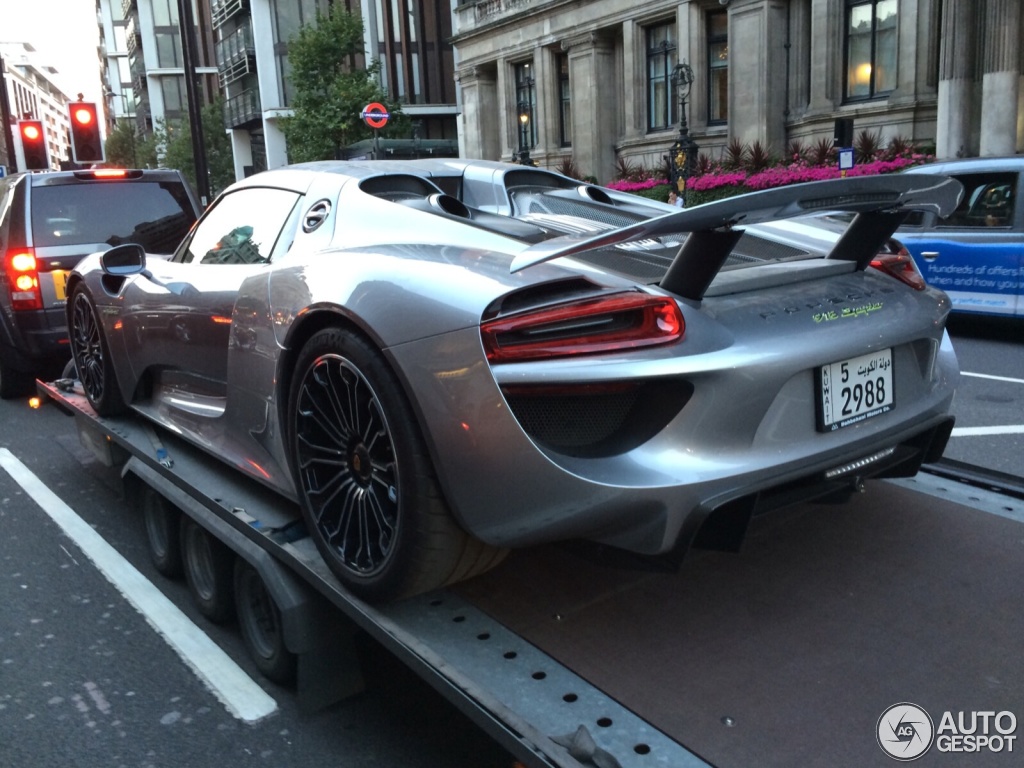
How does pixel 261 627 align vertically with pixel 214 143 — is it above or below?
below

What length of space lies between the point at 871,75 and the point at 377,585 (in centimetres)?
2433

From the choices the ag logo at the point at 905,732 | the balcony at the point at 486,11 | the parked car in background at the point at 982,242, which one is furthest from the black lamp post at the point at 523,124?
the ag logo at the point at 905,732

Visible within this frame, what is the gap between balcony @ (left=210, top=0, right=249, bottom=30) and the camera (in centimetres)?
5452

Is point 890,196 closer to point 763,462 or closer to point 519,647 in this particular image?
point 763,462

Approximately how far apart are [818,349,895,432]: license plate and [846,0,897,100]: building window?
2306 cm

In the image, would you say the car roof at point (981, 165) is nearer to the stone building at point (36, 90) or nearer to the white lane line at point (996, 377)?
the white lane line at point (996, 377)

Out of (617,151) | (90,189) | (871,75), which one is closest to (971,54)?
(871,75)

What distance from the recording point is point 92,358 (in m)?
4.83

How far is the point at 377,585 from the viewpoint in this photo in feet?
8.11

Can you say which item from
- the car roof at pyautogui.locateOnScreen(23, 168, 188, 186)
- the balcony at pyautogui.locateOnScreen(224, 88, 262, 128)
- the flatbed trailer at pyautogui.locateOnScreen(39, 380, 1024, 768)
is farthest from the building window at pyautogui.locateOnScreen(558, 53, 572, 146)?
the flatbed trailer at pyautogui.locateOnScreen(39, 380, 1024, 768)

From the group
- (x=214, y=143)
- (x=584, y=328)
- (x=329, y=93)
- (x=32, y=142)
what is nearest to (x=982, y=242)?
(x=584, y=328)

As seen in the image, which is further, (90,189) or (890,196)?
(90,189)

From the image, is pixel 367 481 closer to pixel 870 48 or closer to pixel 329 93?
pixel 870 48

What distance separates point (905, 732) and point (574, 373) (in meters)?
1.02
